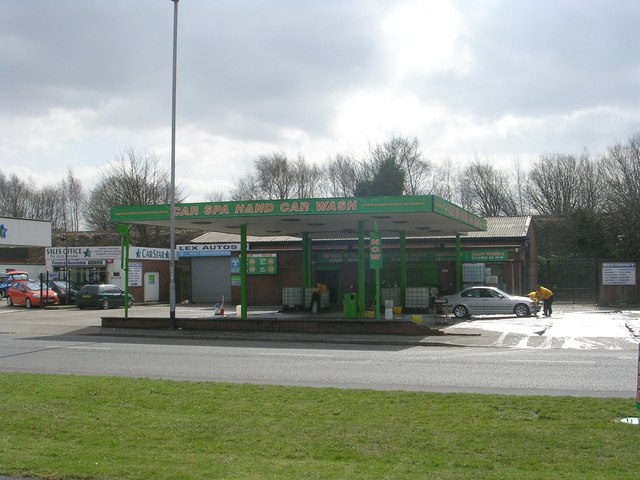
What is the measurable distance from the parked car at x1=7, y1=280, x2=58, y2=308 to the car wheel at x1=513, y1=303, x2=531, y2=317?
26008mm

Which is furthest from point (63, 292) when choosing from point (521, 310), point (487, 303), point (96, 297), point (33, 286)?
point (521, 310)

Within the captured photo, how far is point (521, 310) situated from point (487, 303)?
4.57ft

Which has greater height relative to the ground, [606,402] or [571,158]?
[571,158]

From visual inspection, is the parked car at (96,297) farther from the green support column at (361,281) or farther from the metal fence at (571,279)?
the metal fence at (571,279)

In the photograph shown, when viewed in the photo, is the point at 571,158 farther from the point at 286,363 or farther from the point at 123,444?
the point at 123,444

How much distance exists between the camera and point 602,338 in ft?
69.8

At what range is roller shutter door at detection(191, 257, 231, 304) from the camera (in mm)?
48469

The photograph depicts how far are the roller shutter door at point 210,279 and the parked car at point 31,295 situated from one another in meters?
9.65

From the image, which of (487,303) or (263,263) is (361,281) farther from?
(263,263)

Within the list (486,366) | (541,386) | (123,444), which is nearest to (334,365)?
(486,366)

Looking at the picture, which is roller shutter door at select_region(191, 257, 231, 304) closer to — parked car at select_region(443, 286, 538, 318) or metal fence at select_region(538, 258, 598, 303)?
metal fence at select_region(538, 258, 598, 303)

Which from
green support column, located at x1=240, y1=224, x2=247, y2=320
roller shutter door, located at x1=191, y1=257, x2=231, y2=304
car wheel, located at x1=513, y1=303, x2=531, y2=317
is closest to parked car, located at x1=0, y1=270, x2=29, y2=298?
roller shutter door, located at x1=191, y1=257, x2=231, y2=304

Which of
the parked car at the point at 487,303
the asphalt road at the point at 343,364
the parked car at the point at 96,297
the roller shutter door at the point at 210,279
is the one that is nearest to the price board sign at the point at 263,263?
the roller shutter door at the point at 210,279

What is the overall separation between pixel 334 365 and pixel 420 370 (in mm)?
1871
